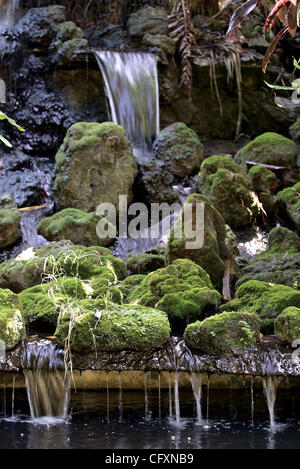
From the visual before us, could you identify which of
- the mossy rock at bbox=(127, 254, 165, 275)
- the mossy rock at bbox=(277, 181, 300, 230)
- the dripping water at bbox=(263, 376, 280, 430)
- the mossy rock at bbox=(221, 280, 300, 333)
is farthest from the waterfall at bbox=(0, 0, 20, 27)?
the dripping water at bbox=(263, 376, 280, 430)

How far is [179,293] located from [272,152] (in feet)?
18.1

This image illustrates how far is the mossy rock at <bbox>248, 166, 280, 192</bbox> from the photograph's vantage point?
8945 millimetres

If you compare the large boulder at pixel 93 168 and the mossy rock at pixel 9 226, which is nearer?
the mossy rock at pixel 9 226

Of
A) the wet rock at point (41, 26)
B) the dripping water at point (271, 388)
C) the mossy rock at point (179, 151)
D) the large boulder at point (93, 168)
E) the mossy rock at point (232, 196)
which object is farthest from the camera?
the wet rock at point (41, 26)

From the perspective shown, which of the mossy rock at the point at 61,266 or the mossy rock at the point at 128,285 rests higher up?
the mossy rock at the point at 61,266

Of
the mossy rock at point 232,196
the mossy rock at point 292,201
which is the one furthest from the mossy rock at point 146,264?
the mossy rock at point 292,201

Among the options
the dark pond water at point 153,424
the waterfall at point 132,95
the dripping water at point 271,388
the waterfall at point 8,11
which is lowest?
the dark pond water at point 153,424

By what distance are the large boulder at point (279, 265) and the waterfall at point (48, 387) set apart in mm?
2477

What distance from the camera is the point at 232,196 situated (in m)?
8.23

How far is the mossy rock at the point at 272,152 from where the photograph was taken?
952 cm

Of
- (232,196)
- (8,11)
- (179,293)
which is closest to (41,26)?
(8,11)

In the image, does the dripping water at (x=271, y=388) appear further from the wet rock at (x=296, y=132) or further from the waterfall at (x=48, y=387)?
the wet rock at (x=296, y=132)

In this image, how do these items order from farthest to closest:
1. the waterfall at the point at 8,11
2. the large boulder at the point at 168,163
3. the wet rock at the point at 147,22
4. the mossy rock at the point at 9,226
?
the waterfall at the point at 8,11 < the wet rock at the point at 147,22 < the large boulder at the point at 168,163 < the mossy rock at the point at 9,226

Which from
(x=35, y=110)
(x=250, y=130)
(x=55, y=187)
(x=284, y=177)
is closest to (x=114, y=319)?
(x=55, y=187)
